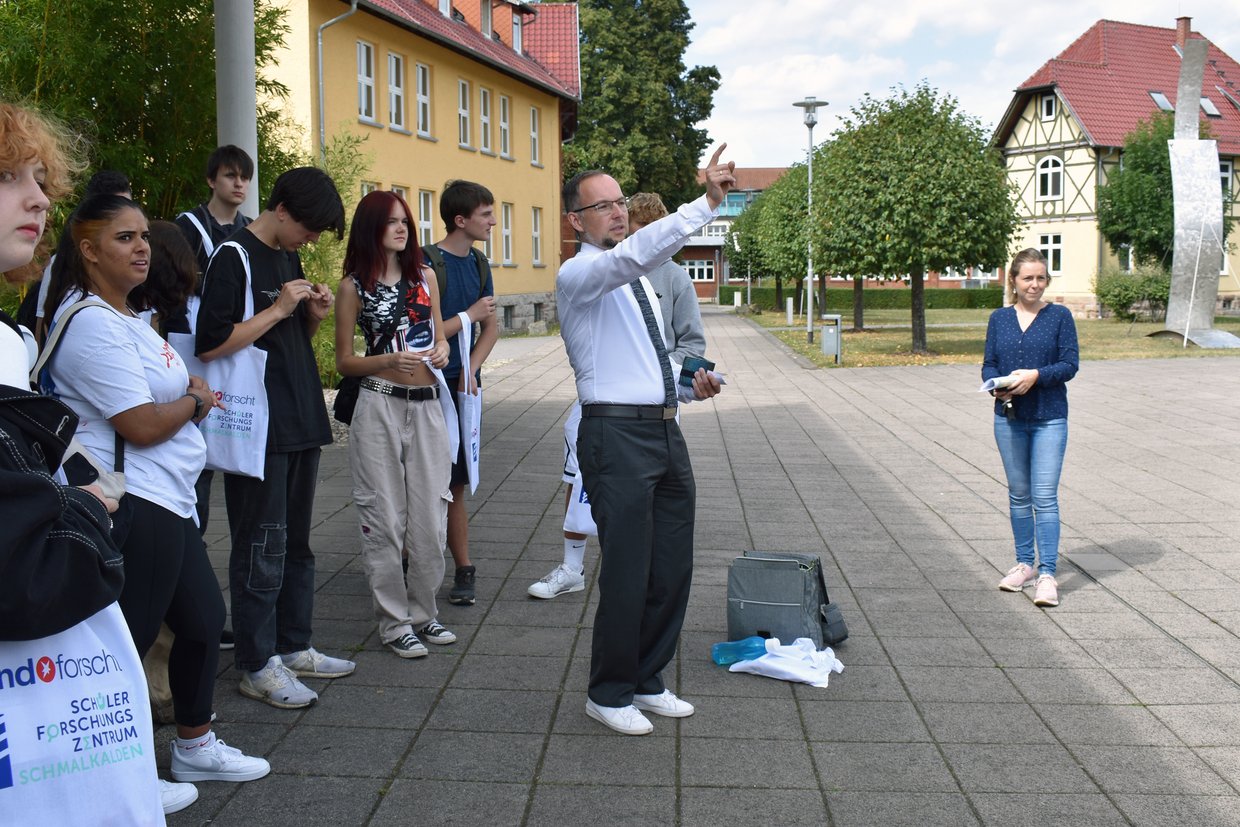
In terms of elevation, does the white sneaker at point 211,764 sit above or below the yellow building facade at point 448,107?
below

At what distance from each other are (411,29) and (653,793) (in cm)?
2848

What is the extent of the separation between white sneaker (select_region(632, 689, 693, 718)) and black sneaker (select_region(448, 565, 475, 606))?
1.70m

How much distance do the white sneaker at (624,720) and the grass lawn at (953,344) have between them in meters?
17.5

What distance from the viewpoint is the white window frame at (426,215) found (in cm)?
3097

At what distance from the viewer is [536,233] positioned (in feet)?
131

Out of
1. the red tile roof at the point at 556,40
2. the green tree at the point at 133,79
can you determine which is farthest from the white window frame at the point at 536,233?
the green tree at the point at 133,79

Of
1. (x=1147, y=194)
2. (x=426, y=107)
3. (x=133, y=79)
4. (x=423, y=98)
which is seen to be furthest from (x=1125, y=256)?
(x=133, y=79)

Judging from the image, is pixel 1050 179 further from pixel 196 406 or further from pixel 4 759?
pixel 4 759

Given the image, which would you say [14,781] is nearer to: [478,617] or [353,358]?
[353,358]

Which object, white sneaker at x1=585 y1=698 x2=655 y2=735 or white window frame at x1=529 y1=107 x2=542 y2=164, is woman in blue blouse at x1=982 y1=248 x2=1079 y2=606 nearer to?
white sneaker at x1=585 y1=698 x2=655 y2=735

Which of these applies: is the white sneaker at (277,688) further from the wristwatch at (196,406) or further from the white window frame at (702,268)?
the white window frame at (702,268)

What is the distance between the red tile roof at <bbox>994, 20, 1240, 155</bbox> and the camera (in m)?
52.8

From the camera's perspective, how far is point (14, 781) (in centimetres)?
186

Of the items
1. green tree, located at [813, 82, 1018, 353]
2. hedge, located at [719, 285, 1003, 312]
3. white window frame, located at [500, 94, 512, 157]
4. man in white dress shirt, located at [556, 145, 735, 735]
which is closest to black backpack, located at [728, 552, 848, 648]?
man in white dress shirt, located at [556, 145, 735, 735]
